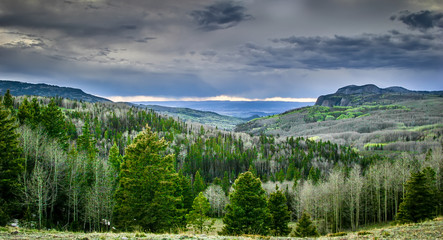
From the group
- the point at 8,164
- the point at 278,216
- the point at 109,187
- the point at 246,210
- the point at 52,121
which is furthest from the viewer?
the point at 52,121

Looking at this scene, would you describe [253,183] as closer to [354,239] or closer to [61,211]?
[354,239]

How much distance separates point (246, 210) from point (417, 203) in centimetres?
3277

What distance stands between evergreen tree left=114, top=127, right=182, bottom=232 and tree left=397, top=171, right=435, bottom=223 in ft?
137

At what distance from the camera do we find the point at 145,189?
26.0 m

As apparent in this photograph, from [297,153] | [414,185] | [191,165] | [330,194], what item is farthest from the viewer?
[297,153]

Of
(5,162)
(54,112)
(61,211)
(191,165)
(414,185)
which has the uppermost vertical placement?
(54,112)

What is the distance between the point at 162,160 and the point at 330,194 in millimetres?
49897

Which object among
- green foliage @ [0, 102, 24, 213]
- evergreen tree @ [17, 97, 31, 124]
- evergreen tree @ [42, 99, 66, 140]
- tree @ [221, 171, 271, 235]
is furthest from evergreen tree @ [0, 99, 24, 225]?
tree @ [221, 171, 271, 235]

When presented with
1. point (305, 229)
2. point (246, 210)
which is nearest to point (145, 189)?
point (246, 210)

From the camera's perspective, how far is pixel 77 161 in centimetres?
3916

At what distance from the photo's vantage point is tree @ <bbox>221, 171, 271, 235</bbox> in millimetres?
31125

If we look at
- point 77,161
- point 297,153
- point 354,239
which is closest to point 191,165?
point 297,153

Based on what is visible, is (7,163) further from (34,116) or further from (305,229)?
(305,229)

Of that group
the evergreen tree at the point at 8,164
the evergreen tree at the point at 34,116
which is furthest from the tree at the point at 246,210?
the evergreen tree at the point at 34,116
